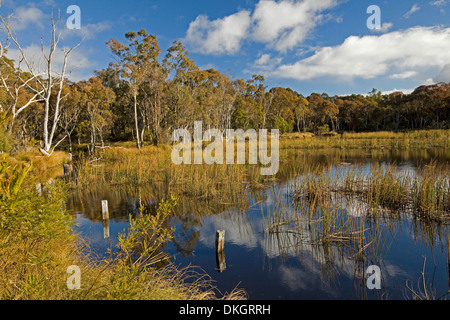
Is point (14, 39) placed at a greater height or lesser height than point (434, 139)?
greater

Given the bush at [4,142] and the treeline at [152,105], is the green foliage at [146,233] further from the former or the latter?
the treeline at [152,105]

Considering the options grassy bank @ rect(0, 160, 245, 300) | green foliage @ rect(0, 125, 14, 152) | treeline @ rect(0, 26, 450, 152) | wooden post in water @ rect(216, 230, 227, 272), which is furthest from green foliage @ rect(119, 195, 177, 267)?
treeline @ rect(0, 26, 450, 152)

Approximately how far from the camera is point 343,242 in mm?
4859

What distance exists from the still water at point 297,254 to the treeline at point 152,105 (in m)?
13.3

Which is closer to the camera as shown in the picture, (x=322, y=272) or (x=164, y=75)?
(x=322, y=272)

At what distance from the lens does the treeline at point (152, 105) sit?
2225 cm

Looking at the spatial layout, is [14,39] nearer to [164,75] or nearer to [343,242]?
[164,75]

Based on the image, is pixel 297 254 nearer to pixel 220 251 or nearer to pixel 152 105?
pixel 220 251

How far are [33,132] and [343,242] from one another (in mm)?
32657

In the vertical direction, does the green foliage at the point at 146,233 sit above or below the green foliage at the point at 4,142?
below

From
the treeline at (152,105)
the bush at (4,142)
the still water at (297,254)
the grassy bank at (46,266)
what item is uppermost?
the treeline at (152,105)

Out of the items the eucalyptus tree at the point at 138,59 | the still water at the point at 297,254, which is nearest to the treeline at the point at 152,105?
the eucalyptus tree at the point at 138,59
